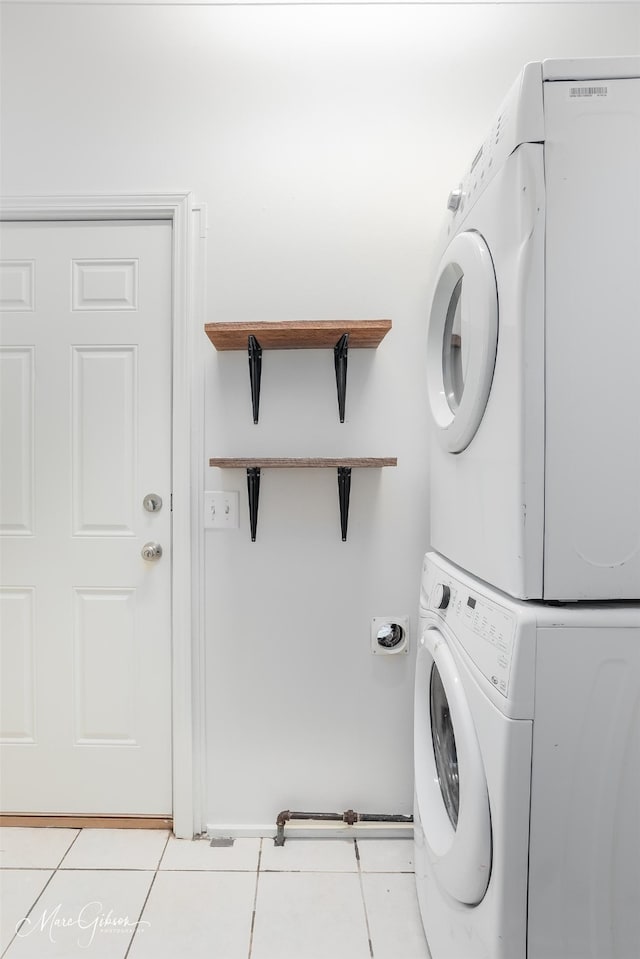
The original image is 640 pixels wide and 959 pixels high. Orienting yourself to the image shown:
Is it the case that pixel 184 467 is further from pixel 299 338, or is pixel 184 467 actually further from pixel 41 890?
pixel 41 890

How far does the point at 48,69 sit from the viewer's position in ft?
5.28

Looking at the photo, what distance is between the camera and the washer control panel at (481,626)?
2.64 feet

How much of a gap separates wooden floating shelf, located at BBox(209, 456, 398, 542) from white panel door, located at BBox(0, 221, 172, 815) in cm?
31

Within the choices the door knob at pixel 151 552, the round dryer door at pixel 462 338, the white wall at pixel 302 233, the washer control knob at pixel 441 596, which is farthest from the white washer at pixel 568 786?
the door knob at pixel 151 552

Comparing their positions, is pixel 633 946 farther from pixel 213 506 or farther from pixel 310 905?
pixel 213 506

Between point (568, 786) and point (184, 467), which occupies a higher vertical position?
point (184, 467)

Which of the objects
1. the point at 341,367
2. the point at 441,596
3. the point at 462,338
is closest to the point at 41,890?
the point at 441,596

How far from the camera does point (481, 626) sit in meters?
0.90

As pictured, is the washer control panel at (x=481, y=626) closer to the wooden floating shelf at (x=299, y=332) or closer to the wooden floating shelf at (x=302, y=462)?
the wooden floating shelf at (x=302, y=462)

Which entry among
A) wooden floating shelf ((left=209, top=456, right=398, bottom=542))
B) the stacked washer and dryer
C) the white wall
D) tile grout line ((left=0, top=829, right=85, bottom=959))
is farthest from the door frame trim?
the stacked washer and dryer

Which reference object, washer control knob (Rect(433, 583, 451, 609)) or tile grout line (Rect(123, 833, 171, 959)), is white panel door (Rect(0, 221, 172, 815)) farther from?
washer control knob (Rect(433, 583, 451, 609))

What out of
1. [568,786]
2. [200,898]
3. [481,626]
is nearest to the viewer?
[568,786]

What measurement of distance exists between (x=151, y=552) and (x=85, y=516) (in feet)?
0.83

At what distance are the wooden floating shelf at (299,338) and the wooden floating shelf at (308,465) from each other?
0.17 meters
